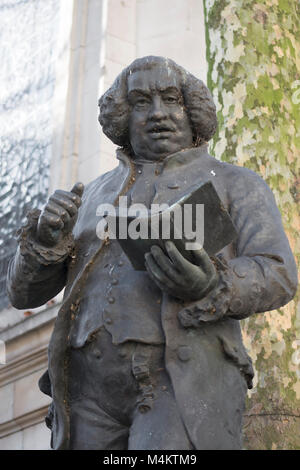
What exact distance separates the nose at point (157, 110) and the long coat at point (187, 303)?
16cm

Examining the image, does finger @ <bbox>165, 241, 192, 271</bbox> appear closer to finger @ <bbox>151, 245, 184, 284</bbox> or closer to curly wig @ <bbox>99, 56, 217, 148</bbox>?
finger @ <bbox>151, 245, 184, 284</bbox>

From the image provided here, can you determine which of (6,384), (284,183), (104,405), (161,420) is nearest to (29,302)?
(104,405)

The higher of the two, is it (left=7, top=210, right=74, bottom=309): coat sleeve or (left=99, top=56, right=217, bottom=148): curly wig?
(left=99, top=56, right=217, bottom=148): curly wig

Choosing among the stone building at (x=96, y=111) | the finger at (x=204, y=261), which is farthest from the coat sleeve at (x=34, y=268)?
the stone building at (x=96, y=111)

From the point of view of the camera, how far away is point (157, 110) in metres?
3.41

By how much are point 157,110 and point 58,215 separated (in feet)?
1.85

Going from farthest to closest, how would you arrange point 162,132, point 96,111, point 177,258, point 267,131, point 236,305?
point 96,111 → point 267,131 → point 162,132 → point 236,305 → point 177,258

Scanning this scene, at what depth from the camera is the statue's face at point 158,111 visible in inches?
135

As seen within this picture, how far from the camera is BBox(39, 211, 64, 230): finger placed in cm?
314

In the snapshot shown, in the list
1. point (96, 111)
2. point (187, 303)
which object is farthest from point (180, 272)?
point (96, 111)

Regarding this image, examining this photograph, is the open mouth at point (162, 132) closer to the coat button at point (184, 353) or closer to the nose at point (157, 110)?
the nose at point (157, 110)

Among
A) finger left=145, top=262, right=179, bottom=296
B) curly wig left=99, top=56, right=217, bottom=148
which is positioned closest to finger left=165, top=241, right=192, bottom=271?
finger left=145, top=262, right=179, bottom=296

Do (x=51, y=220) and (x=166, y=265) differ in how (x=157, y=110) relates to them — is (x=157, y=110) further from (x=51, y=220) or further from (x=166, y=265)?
(x=166, y=265)

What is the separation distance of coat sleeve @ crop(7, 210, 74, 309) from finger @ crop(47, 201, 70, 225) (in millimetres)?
90
